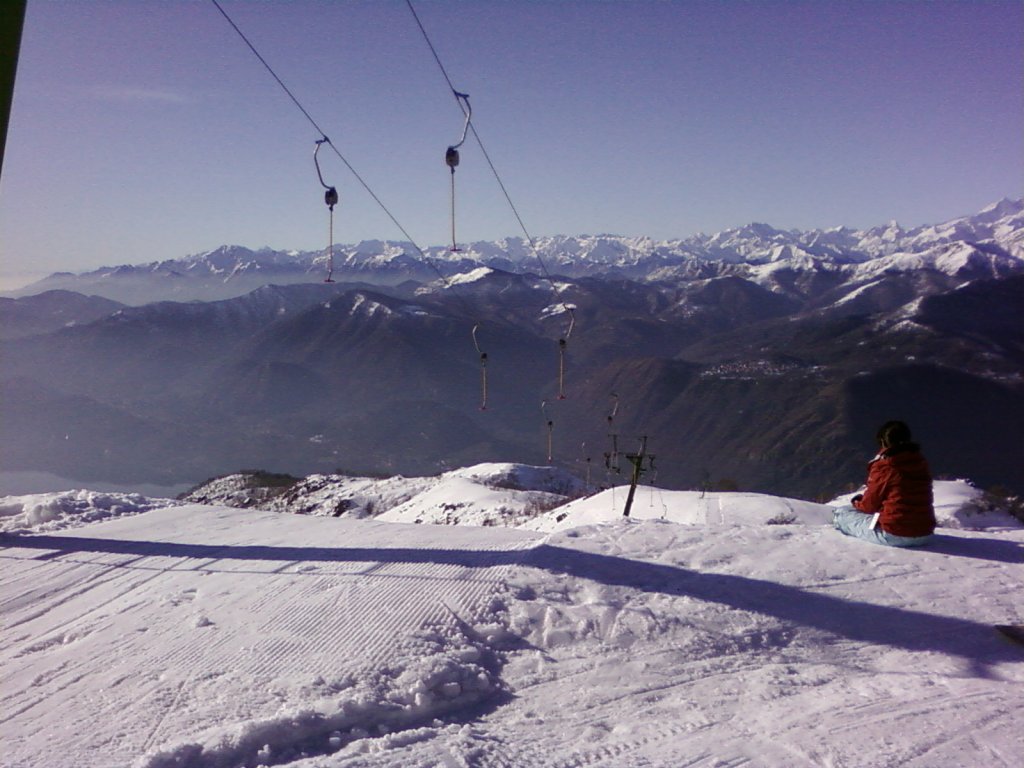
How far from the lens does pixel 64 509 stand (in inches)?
467

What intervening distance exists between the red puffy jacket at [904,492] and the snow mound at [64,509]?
12.2 meters

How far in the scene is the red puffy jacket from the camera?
25.7ft

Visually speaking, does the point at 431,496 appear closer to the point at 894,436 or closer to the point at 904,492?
the point at 904,492

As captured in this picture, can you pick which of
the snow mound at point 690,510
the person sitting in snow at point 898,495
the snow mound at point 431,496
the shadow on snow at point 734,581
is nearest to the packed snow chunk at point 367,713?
the shadow on snow at point 734,581

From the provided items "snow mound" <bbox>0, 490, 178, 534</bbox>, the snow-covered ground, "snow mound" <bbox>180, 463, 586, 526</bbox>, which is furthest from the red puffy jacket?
"snow mound" <bbox>180, 463, 586, 526</bbox>

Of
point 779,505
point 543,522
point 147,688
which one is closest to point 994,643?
point 147,688

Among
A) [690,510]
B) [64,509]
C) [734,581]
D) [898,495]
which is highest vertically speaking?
[898,495]

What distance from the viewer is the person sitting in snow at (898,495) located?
7867mm

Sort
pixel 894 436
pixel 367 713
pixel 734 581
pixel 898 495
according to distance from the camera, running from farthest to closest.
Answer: pixel 898 495
pixel 894 436
pixel 734 581
pixel 367 713

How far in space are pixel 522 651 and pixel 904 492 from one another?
5.09 m

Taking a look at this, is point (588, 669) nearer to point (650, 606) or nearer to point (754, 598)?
point (650, 606)

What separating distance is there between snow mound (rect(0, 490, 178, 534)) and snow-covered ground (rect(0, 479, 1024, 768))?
60.6 inches

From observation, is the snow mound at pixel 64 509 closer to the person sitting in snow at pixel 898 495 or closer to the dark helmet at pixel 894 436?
the person sitting in snow at pixel 898 495

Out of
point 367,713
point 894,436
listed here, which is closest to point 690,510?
point 894,436
